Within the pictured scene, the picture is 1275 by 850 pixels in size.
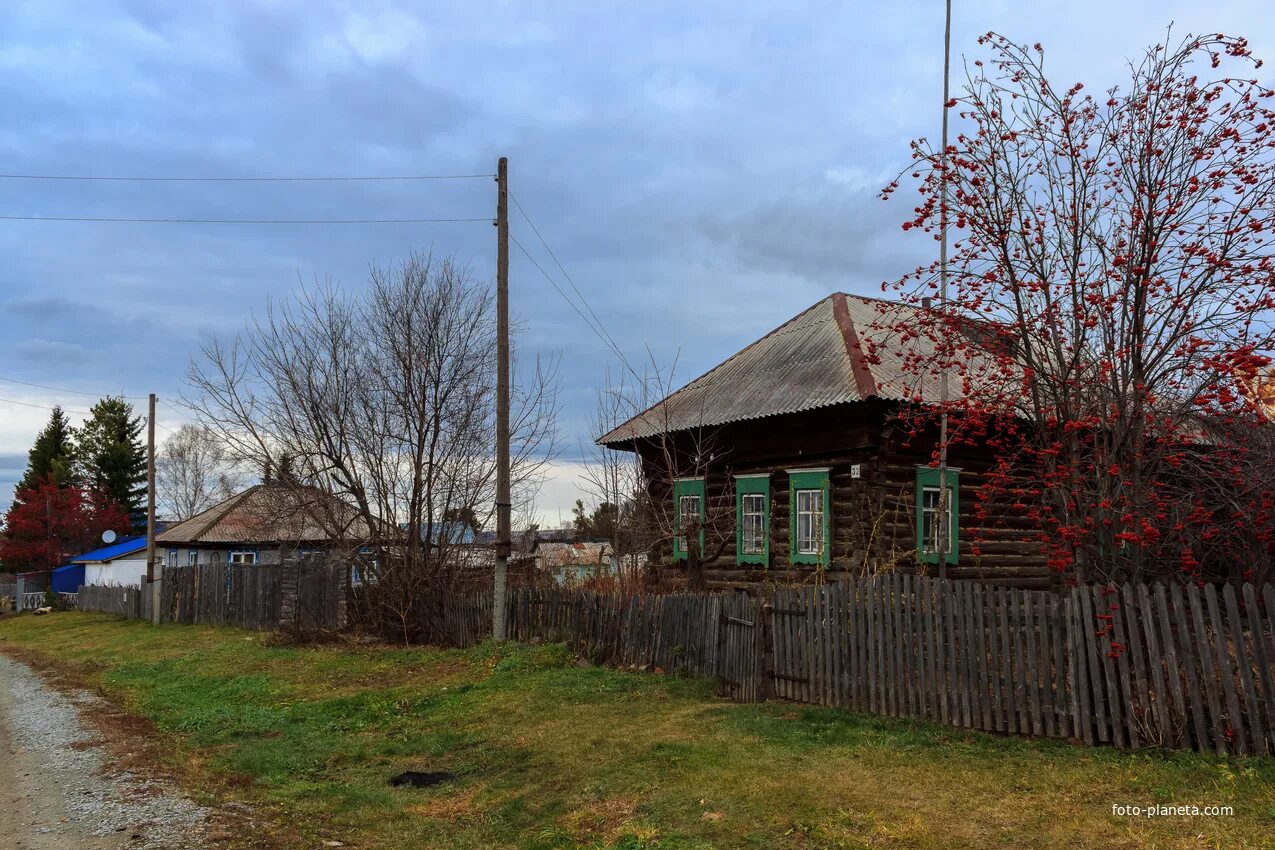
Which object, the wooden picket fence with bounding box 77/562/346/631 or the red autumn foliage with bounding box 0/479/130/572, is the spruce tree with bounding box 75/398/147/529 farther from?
the wooden picket fence with bounding box 77/562/346/631

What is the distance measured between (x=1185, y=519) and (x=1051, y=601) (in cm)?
168

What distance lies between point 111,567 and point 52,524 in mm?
5793

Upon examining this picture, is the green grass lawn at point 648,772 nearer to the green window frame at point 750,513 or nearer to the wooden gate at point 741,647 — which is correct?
the wooden gate at point 741,647

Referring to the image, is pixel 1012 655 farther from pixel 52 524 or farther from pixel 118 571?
pixel 52 524

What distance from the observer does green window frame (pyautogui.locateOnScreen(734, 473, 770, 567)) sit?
17734 millimetres

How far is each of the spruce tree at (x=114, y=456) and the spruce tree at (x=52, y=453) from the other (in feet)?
3.02

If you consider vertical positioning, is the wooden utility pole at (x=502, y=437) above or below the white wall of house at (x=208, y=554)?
above

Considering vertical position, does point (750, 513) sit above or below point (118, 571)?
above

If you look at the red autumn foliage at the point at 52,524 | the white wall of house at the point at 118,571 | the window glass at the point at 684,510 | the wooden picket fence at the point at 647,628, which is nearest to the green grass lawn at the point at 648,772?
the wooden picket fence at the point at 647,628

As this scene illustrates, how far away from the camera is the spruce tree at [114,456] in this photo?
59188mm

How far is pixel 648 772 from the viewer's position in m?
7.80

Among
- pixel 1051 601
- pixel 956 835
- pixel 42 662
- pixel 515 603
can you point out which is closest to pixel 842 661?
pixel 1051 601

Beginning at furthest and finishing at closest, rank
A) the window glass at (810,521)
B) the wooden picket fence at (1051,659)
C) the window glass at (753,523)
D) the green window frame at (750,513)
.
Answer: the window glass at (753,523)
the green window frame at (750,513)
the window glass at (810,521)
the wooden picket fence at (1051,659)

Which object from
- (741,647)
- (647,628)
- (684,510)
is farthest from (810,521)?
(741,647)
